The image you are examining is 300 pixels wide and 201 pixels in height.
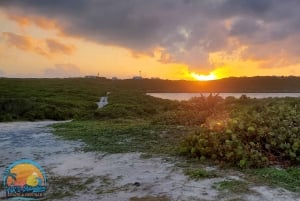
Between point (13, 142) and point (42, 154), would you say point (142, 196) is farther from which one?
point (13, 142)

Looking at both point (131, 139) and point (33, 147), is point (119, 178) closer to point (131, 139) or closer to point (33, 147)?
point (131, 139)

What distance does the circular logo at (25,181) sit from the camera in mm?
5898

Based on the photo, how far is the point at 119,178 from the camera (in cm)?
656

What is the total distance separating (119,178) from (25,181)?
1.53m

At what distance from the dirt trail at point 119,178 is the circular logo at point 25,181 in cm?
17

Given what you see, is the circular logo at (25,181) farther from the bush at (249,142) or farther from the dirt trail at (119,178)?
the bush at (249,142)

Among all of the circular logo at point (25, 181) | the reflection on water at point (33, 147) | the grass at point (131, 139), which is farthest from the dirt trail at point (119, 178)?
the grass at point (131, 139)

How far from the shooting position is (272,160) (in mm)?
7297

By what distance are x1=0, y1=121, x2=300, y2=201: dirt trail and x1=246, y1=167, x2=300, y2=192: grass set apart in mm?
246

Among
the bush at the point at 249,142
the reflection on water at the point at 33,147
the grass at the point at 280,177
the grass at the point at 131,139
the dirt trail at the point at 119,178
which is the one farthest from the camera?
the grass at the point at 131,139

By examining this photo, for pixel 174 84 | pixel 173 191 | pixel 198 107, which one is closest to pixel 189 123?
pixel 198 107

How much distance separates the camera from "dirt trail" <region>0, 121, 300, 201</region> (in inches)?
216

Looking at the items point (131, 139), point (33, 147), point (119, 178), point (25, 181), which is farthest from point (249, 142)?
point (33, 147)

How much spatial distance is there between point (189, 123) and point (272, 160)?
631 cm
